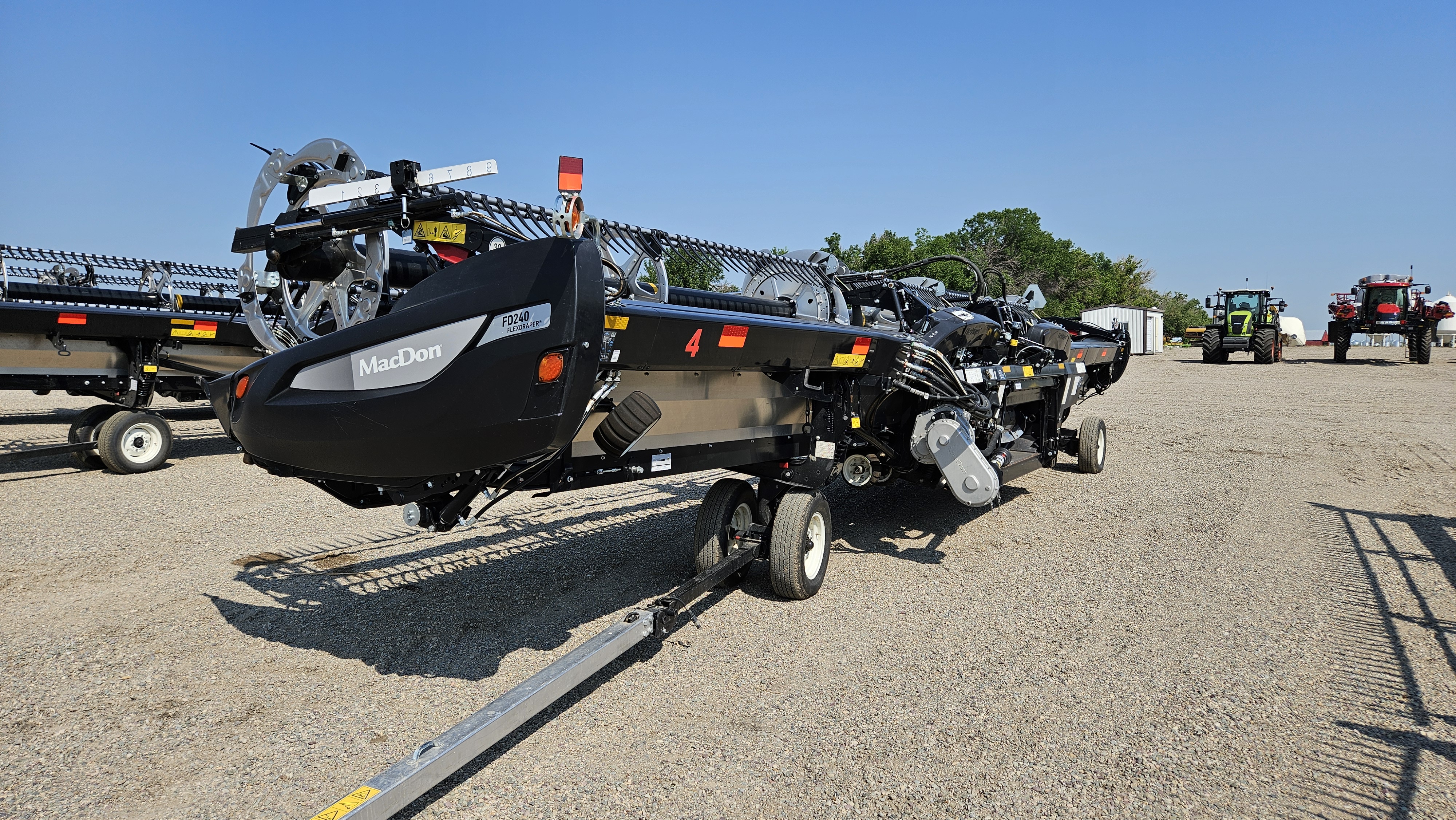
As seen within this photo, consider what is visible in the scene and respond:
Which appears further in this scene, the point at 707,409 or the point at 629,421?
the point at 707,409

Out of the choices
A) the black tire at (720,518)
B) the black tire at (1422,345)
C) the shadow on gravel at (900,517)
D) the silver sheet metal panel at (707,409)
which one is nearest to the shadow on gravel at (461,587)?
the black tire at (720,518)

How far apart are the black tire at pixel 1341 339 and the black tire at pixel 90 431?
107 ft

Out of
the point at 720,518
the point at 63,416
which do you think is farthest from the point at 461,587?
the point at 63,416

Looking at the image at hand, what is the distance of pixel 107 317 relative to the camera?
8.34m

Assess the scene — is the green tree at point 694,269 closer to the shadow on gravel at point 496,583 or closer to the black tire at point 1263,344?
the shadow on gravel at point 496,583

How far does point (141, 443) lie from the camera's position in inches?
339

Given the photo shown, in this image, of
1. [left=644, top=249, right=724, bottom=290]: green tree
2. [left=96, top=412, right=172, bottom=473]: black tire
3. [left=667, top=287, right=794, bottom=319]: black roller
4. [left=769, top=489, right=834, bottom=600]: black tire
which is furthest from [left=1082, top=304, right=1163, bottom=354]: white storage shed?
[left=769, top=489, right=834, bottom=600]: black tire

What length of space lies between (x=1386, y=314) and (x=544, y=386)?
33504 millimetres

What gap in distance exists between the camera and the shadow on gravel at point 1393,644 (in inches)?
107

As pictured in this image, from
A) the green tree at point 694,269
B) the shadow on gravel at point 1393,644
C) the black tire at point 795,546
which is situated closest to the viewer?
the shadow on gravel at point 1393,644

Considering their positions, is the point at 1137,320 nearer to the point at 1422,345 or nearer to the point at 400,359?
the point at 1422,345

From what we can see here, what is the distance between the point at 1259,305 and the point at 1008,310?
2704 cm

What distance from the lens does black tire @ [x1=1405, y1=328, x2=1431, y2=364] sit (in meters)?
26.1

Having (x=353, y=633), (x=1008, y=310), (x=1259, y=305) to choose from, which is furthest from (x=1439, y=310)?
(x=353, y=633)
